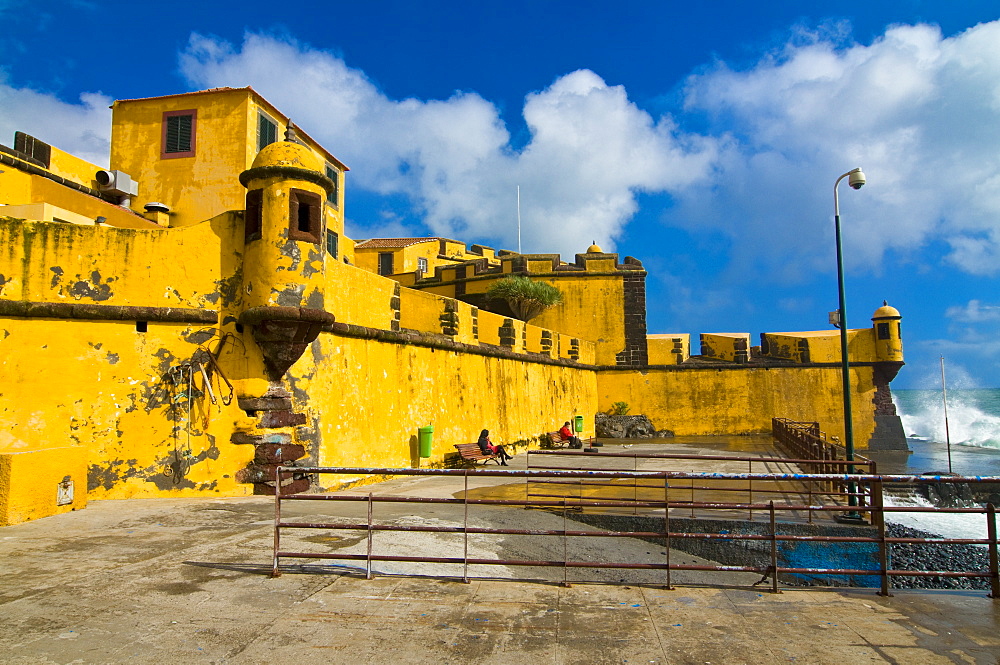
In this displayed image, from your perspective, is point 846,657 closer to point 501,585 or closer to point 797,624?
point 797,624

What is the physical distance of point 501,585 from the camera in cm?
548

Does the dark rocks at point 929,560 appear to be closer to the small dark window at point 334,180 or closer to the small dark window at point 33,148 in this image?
the small dark window at point 334,180

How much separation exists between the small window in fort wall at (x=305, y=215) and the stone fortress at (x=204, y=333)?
0.02 m

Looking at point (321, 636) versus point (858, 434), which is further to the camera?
point (858, 434)

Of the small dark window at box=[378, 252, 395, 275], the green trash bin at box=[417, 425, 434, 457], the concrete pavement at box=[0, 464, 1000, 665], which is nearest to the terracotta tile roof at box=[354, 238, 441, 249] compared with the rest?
the small dark window at box=[378, 252, 395, 275]

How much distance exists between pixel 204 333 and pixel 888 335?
26.2 meters

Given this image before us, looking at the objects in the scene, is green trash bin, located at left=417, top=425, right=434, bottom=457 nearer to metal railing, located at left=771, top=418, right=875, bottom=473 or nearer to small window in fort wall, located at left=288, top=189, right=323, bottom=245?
small window in fort wall, located at left=288, top=189, right=323, bottom=245

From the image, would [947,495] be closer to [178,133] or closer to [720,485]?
[720,485]

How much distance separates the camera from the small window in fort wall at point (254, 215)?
1020 centimetres

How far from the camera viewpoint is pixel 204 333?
398 inches

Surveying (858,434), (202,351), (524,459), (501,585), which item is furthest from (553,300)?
(501,585)

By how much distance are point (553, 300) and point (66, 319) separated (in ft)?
68.6

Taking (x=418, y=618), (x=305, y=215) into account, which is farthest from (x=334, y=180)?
(x=418, y=618)

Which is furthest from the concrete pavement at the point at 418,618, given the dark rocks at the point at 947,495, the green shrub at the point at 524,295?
the green shrub at the point at 524,295
